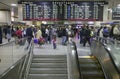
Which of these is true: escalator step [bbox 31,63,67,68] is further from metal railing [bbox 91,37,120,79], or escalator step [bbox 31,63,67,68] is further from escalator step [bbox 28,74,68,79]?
metal railing [bbox 91,37,120,79]

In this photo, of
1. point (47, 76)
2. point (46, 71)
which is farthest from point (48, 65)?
point (47, 76)

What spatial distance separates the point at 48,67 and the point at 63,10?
184 inches

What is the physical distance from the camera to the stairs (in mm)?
11081

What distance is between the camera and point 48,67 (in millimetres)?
11922

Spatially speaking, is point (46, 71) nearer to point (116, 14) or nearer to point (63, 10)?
point (63, 10)

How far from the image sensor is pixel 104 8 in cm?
1512

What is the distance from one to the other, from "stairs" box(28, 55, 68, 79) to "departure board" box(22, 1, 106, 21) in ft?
11.7

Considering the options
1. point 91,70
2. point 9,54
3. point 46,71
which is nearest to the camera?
point 9,54

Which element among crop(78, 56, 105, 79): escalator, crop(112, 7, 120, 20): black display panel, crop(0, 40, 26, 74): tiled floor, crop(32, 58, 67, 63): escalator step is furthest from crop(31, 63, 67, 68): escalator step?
crop(112, 7, 120, 20): black display panel

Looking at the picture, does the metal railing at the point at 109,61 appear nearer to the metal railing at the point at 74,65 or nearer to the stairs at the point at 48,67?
the metal railing at the point at 74,65

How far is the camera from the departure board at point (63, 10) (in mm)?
15166

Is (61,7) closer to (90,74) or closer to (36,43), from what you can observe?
(36,43)

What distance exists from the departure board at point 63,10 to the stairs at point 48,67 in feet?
11.7

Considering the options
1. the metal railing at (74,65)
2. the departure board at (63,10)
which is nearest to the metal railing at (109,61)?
the metal railing at (74,65)
